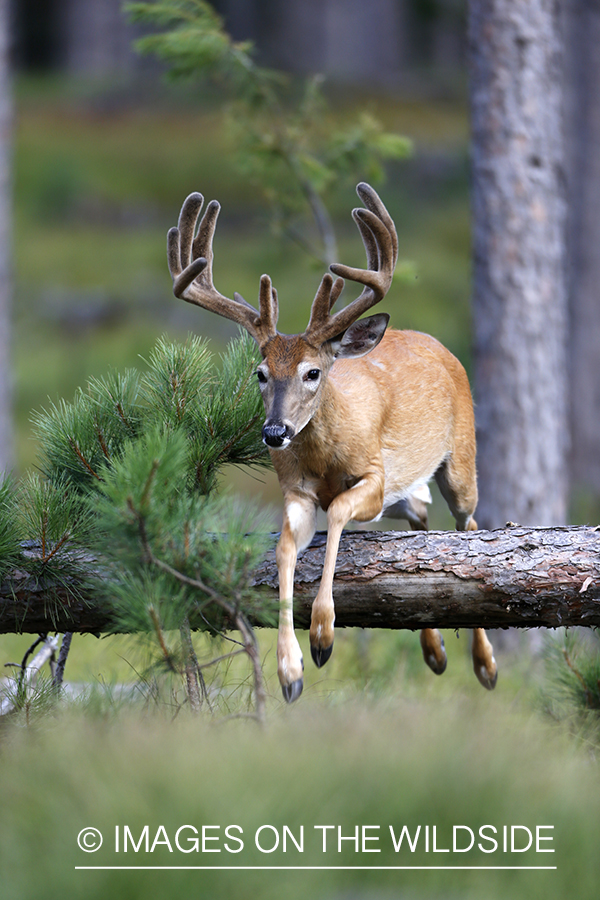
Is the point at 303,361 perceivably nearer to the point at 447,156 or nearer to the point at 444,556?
the point at 444,556

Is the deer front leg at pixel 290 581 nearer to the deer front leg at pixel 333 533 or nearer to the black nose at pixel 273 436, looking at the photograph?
the deer front leg at pixel 333 533

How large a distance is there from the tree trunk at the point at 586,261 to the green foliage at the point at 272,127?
13.7 feet

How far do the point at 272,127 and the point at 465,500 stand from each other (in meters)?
2.77

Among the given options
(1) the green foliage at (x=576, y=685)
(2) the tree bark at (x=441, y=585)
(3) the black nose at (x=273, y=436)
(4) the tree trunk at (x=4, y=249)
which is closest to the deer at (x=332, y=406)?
(3) the black nose at (x=273, y=436)

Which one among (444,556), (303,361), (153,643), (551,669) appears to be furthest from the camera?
(551,669)

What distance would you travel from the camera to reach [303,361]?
3039 millimetres

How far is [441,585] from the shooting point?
111 inches

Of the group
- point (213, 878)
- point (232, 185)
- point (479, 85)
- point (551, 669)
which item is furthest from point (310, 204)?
point (232, 185)

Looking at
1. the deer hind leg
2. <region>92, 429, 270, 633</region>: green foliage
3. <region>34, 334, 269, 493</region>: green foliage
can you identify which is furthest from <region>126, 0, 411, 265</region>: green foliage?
<region>92, 429, 270, 633</region>: green foliage

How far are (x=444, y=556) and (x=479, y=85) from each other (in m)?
3.46

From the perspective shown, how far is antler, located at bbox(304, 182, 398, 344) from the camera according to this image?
3.01 meters

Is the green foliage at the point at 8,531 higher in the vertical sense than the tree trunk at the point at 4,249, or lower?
lower

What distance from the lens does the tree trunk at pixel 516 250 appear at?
521cm

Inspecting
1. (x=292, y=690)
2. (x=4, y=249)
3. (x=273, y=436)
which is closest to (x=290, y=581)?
(x=292, y=690)
